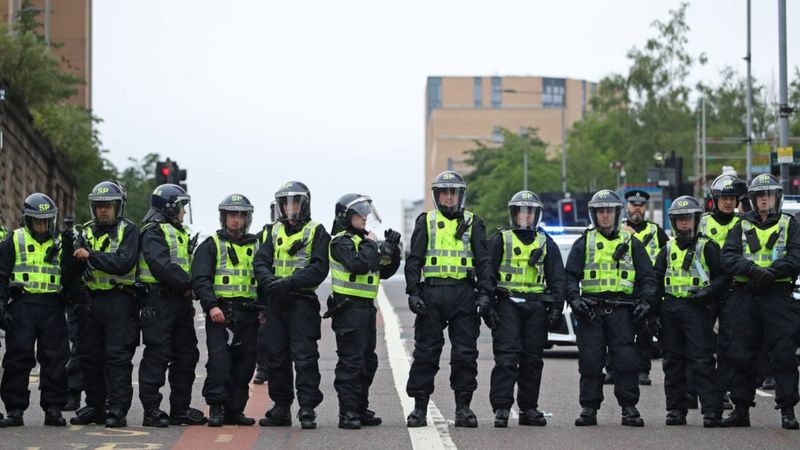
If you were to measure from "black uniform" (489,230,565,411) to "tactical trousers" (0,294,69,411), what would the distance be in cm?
357

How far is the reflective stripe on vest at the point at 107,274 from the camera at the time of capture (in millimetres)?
13273

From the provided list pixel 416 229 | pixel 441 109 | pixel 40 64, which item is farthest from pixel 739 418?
pixel 441 109

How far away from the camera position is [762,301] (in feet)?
43.9

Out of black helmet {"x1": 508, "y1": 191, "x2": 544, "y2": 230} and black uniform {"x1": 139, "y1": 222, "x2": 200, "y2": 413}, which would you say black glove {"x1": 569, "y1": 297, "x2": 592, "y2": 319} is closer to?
black helmet {"x1": 508, "y1": 191, "x2": 544, "y2": 230}

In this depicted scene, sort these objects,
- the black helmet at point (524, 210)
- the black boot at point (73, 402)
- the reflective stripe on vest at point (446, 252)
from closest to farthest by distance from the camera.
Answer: the reflective stripe on vest at point (446, 252) < the black helmet at point (524, 210) < the black boot at point (73, 402)

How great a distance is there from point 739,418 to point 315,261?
372 cm

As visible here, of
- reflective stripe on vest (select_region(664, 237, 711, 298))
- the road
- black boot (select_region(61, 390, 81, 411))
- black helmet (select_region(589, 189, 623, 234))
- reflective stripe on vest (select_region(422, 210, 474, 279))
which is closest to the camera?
the road

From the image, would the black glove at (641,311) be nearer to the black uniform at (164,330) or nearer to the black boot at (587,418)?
the black boot at (587,418)

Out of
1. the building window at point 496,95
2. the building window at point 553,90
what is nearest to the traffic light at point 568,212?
the building window at point 496,95

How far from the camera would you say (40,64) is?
50.5 m

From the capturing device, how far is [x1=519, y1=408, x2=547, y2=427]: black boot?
1316 centimetres

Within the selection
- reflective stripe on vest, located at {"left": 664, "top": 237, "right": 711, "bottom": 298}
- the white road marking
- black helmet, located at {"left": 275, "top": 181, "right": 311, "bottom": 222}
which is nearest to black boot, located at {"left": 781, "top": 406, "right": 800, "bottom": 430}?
reflective stripe on vest, located at {"left": 664, "top": 237, "right": 711, "bottom": 298}

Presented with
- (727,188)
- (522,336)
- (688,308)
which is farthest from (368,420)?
(727,188)

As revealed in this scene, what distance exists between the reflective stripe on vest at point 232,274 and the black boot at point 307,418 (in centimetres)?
111
